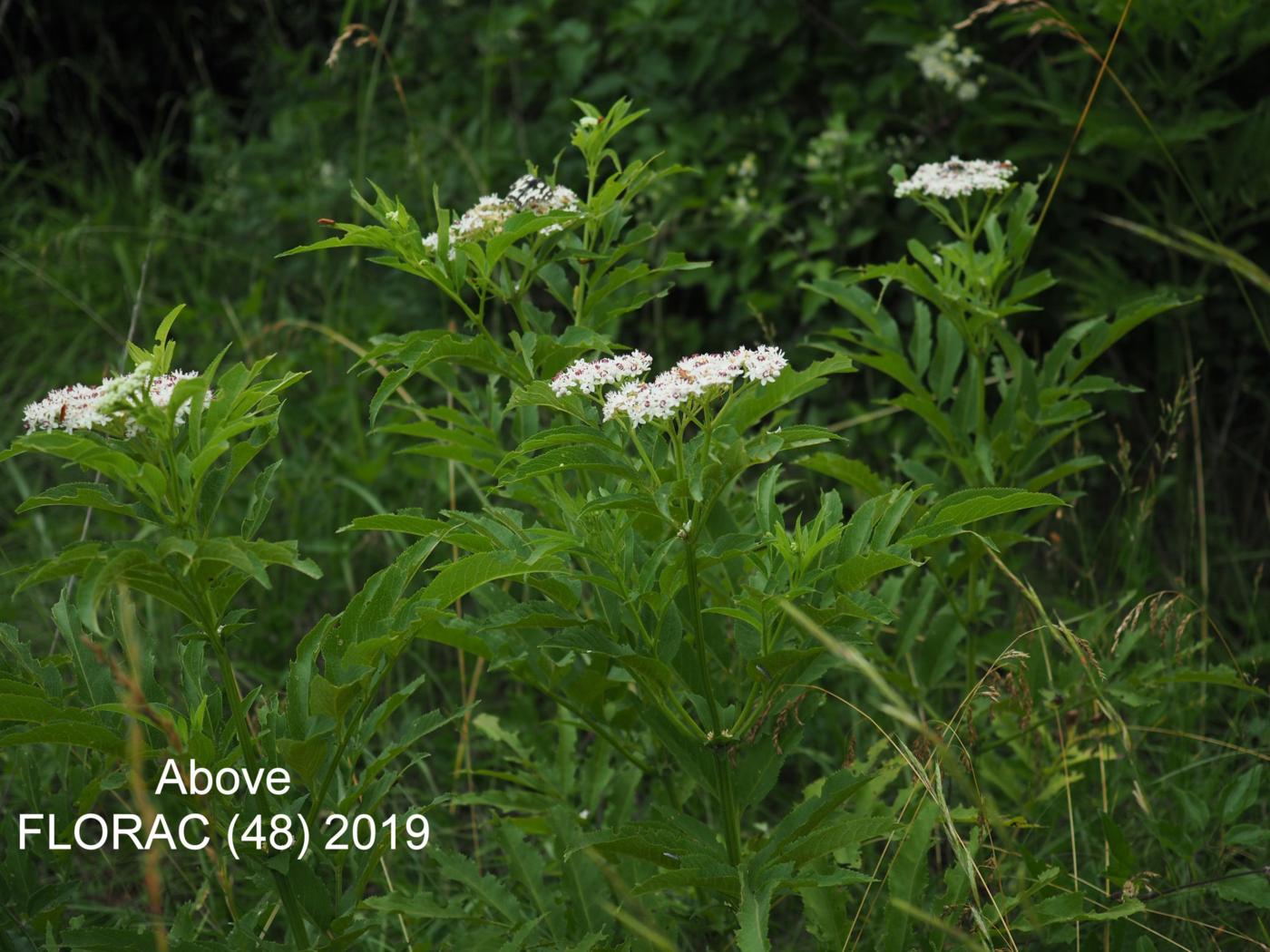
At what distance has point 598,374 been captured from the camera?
1.41m

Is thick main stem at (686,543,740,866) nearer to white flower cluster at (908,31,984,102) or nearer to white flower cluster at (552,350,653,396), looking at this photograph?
white flower cluster at (552,350,653,396)

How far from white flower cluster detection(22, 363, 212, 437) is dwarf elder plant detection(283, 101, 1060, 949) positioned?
246 mm

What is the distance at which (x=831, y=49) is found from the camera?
3469mm

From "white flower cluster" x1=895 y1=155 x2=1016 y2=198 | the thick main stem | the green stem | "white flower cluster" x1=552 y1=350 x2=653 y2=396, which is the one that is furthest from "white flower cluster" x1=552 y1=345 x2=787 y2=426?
"white flower cluster" x1=895 y1=155 x2=1016 y2=198

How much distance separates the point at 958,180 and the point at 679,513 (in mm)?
763

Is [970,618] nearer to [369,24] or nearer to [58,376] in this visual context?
[58,376]

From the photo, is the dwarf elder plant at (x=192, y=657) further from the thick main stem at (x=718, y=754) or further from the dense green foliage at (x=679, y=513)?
the thick main stem at (x=718, y=754)

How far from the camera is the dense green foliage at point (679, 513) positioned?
1.43 m

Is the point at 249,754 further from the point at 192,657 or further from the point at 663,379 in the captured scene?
the point at 663,379

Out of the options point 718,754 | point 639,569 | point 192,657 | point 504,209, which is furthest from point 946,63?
point 192,657

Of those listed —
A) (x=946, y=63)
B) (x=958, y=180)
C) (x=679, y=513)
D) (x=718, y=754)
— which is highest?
(x=946, y=63)

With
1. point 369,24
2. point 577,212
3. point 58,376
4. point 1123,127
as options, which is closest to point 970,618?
point 577,212

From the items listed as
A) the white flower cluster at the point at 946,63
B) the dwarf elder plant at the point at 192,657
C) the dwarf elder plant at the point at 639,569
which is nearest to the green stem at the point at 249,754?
the dwarf elder plant at the point at 192,657

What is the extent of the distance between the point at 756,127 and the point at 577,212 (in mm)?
2028
